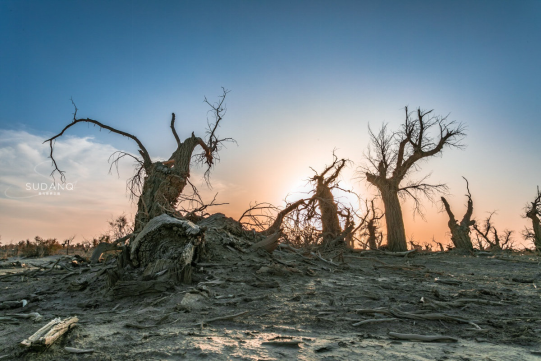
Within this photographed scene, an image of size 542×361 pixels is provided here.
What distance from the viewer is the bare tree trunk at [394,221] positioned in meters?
14.5

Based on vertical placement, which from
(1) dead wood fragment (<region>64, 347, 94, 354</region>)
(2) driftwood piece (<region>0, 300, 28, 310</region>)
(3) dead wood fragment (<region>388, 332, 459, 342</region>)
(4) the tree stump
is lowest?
(2) driftwood piece (<region>0, 300, 28, 310</region>)

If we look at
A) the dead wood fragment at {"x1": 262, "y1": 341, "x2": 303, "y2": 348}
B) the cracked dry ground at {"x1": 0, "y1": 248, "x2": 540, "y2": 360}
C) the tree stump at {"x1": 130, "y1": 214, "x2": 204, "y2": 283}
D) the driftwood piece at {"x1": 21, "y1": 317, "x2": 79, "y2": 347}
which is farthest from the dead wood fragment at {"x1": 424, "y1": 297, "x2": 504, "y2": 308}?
the driftwood piece at {"x1": 21, "y1": 317, "x2": 79, "y2": 347}

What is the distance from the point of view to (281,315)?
3871mm

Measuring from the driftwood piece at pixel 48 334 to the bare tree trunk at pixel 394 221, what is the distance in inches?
536

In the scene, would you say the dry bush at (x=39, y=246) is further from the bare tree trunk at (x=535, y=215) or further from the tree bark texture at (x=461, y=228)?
the bare tree trunk at (x=535, y=215)

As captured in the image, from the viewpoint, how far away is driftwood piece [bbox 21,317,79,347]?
2539 mm

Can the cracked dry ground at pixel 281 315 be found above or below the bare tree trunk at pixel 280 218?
below

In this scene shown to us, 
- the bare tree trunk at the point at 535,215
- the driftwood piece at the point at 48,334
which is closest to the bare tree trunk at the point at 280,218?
the driftwood piece at the point at 48,334

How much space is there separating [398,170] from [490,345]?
14010 millimetres

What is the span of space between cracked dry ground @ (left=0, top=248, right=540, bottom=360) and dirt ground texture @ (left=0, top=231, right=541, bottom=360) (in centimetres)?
1

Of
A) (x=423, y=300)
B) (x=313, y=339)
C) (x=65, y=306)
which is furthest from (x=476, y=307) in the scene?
(x=65, y=306)

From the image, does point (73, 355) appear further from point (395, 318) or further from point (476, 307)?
point (476, 307)

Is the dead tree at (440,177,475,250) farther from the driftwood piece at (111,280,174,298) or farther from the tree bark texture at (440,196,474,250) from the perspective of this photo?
the driftwood piece at (111,280,174,298)

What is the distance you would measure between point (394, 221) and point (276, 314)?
40.5 ft
